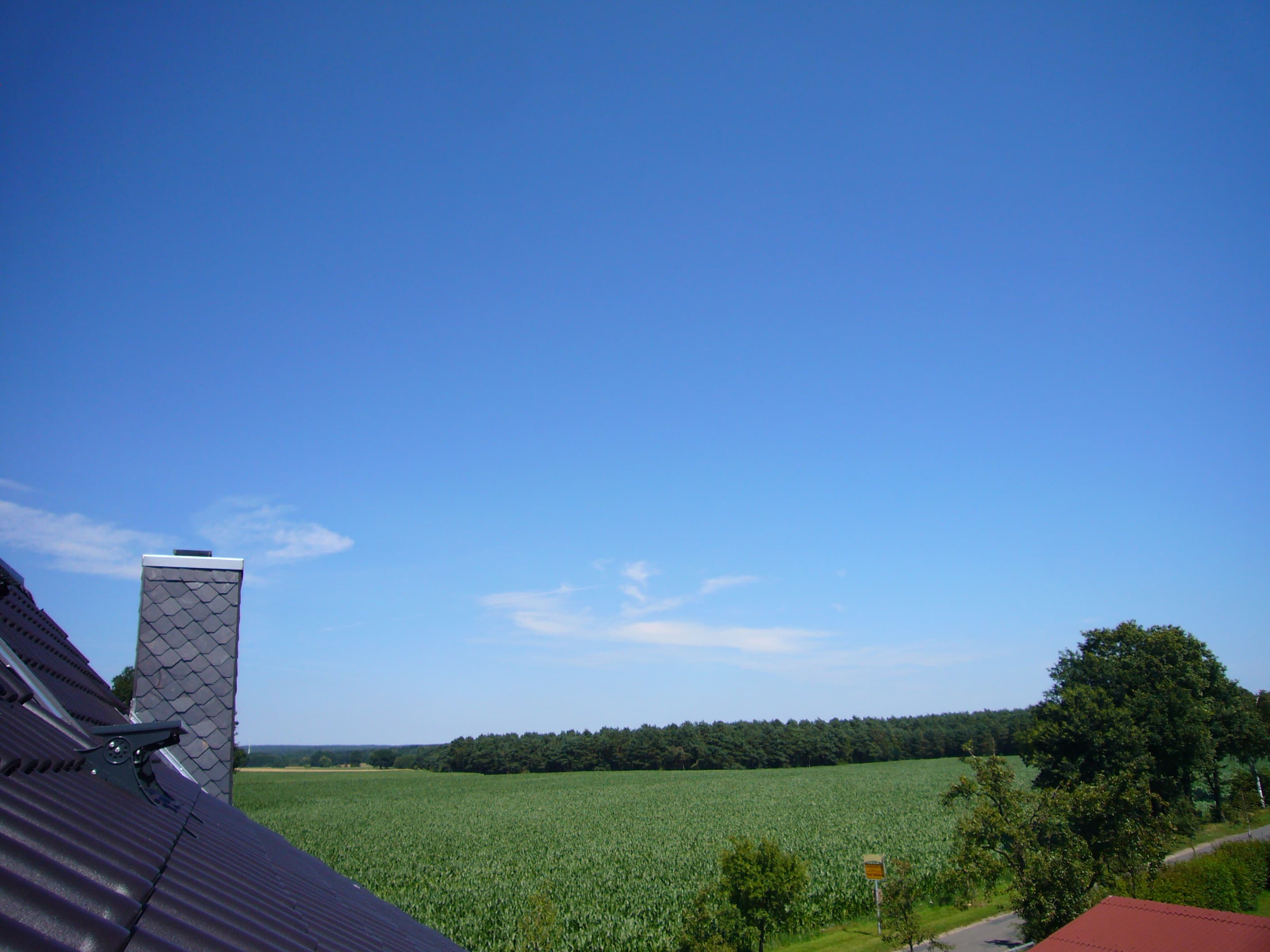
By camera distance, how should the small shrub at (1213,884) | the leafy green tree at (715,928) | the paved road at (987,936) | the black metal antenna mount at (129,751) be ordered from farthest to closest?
the paved road at (987,936) < the small shrub at (1213,884) < the leafy green tree at (715,928) < the black metal antenna mount at (129,751)

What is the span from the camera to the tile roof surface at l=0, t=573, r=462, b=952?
1.19m

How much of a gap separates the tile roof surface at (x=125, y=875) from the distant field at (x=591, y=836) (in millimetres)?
23973

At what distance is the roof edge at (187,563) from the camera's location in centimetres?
680

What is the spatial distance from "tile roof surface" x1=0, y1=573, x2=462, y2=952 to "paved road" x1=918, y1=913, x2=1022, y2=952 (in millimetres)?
23565

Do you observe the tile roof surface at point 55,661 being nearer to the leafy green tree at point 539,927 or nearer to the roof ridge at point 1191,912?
the leafy green tree at point 539,927

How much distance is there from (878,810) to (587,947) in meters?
38.9

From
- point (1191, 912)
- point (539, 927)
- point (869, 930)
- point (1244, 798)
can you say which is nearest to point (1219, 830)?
point (1244, 798)

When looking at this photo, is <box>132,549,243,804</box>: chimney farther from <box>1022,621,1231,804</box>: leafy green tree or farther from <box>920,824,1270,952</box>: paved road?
<box>1022,621,1231,804</box>: leafy green tree

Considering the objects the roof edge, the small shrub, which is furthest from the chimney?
the small shrub

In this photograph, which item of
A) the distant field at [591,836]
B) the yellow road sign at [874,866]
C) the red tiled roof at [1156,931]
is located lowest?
the distant field at [591,836]

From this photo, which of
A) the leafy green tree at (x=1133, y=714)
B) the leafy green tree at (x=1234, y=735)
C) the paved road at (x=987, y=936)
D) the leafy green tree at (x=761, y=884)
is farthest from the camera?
the leafy green tree at (x=1234, y=735)

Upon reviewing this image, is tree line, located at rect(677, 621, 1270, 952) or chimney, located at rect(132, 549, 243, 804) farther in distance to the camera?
tree line, located at rect(677, 621, 1270, 952)

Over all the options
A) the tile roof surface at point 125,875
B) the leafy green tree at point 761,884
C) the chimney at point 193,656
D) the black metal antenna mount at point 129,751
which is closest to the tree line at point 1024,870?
the leafy green tree at point 761,884

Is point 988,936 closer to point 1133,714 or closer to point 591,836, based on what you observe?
point 1133,714
